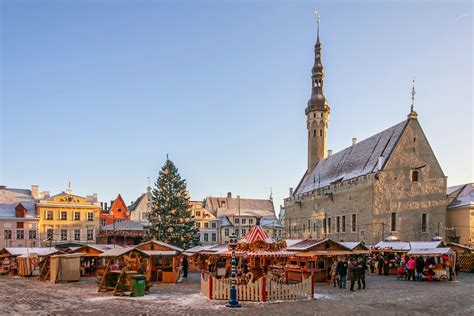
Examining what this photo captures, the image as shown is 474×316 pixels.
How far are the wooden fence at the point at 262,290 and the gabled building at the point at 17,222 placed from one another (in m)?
43.6

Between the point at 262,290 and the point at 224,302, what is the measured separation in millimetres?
1489

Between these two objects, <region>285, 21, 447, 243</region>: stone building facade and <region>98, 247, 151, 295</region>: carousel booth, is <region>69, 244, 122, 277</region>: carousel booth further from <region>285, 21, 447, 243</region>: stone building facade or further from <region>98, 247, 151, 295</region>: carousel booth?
<region>285, 21, 447, 243</region>: stone building facade

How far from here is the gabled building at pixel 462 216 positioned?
1823 inches

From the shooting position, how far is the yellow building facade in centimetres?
5978

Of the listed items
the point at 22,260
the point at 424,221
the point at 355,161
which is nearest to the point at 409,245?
the point at 424,221

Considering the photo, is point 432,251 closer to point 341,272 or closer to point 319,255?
point 319,255

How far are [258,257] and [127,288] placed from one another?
5.72 metres

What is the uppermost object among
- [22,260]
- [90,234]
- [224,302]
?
[224,302]

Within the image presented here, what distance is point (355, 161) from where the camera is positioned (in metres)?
53.8

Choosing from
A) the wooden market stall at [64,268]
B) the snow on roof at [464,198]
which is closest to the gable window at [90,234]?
the wooden market stall at [64,268]

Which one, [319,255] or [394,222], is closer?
[319,255]

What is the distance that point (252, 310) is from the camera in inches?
669

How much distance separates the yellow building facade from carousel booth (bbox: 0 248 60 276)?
20877mm

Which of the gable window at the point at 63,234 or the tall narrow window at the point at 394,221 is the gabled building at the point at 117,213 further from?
the tall narrow window at the point at 394,221
